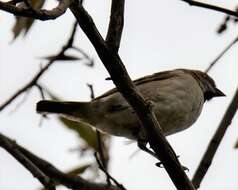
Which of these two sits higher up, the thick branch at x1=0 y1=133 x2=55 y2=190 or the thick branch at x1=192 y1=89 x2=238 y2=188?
the thick branch at x1=192 y1=89 x2=238 y2=188

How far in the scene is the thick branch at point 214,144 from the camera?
15.0ft

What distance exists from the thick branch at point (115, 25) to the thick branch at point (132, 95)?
2.0 inches

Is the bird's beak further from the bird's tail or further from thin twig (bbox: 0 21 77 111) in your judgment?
thin twig (bbox: 0 21 77 111)

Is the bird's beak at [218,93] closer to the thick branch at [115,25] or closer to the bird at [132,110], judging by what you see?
the bird at [132,110]

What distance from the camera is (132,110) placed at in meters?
6.04

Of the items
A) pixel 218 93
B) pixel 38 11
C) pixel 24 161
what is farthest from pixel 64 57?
pixel 218 93

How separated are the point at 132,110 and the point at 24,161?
1819mm

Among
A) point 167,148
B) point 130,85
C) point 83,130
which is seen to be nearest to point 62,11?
point 130,85

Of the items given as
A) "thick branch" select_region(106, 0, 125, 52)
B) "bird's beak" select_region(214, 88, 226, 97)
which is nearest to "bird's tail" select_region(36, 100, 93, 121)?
"bird's beak" select_region(214, 88, 226, 97)

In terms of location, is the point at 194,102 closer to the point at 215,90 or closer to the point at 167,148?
the point at 215,90

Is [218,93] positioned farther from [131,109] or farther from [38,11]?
[38,11]

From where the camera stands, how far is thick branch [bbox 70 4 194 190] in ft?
10.6

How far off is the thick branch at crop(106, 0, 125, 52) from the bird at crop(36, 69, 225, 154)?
8.32 ft

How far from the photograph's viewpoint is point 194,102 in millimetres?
6457
